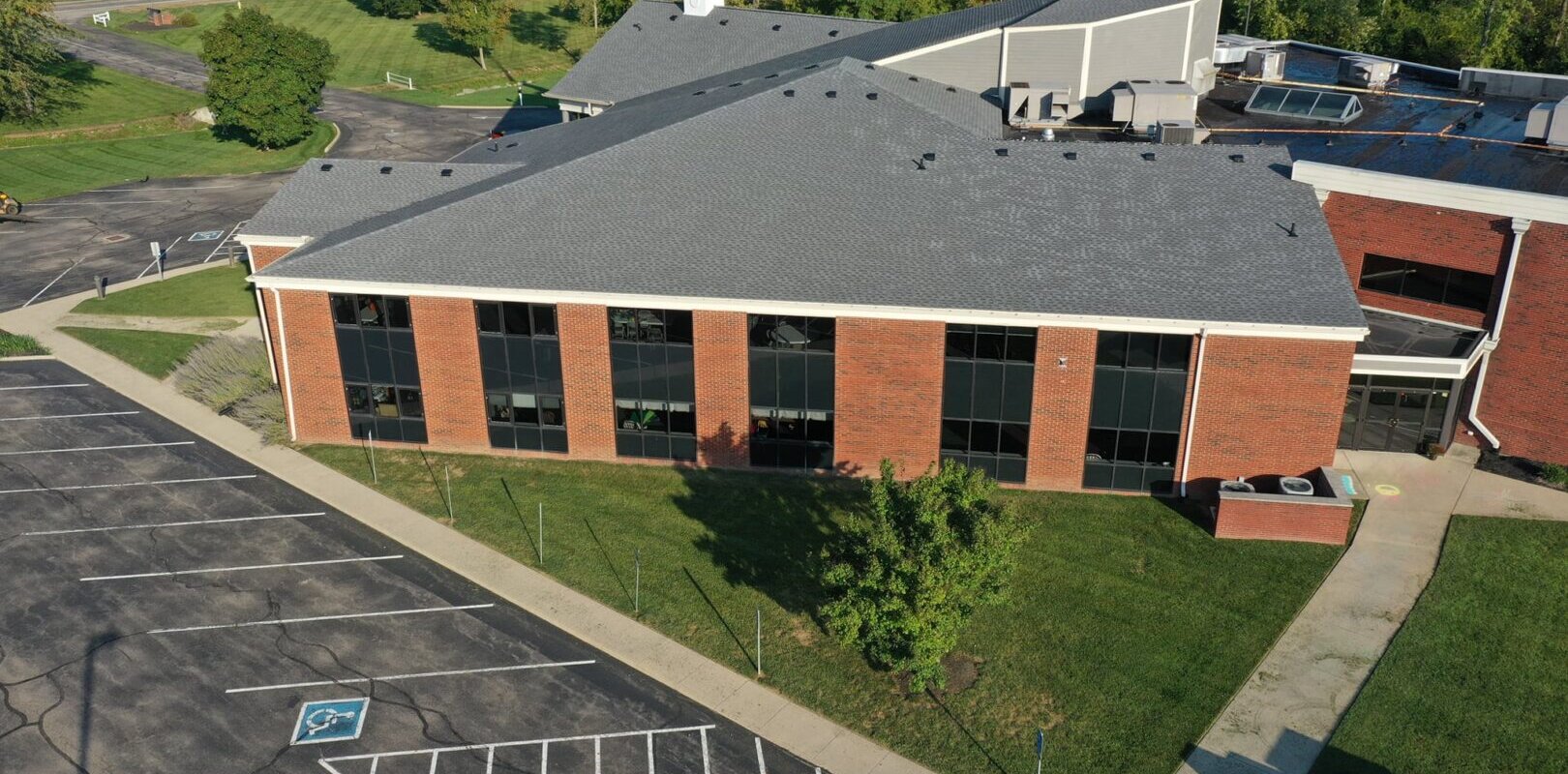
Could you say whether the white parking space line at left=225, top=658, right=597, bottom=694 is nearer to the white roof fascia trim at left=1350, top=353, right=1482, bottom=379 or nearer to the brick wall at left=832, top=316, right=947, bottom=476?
the brick wall at left=832, top=316, right=947, bottom=476

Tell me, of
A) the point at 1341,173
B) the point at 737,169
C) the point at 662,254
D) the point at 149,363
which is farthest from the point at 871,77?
the point at 149,363

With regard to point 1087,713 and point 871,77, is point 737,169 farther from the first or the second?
point 1087,713

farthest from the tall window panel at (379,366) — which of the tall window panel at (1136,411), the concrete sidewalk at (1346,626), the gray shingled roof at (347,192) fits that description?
the concrete sidewalk at (1346,626)

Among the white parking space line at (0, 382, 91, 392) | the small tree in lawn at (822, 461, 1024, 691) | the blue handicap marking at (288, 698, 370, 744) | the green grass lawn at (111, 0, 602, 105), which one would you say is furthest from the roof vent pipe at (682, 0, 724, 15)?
the blue handicap marking at (288, 698, 370, 744)

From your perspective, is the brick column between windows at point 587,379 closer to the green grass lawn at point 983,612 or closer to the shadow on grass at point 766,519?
the green grass lawn at point 983,612

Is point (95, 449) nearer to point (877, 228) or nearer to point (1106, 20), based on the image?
point (877, 228)

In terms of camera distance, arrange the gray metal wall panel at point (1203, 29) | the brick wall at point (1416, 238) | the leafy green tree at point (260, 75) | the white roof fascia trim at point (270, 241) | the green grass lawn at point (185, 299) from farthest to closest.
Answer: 1. the leafy green tree at point (260, 75)
2. the gray metal wall panel at point (1203, 29)
3. the green grass lawn at point (185, 299)
4. the white roof fascia trim at point (270, 241)
5. the brick wall at point (1416, 238)

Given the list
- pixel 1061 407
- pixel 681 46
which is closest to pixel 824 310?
pixel 1061 407
